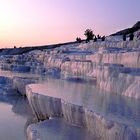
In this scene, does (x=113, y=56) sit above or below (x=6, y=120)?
above

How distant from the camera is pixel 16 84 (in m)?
12.6

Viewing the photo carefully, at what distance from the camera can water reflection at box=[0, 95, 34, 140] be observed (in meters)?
6.63

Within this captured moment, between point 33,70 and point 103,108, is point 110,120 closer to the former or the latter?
point 103,108

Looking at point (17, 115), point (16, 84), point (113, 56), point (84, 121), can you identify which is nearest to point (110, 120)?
point (84, 121)

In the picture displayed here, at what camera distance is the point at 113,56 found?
11.3 meters

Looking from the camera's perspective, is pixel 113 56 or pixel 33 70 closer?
pixel 113 56

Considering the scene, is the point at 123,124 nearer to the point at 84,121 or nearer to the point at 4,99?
the point at 84,121

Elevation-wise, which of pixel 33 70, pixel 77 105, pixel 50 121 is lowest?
pixel 33 70

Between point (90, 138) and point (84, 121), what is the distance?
48cm

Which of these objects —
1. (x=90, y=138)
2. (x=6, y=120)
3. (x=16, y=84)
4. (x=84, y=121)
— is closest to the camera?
(x=90, y=138)

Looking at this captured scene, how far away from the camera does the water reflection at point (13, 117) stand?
6.63 metres

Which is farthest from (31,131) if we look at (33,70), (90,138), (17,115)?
(33,70)

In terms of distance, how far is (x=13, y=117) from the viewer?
846 centimetres

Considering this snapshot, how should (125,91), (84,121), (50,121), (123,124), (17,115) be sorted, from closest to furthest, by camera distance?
(123,124)
(84,121)
(50,121)
(125,91)
(17,115)
